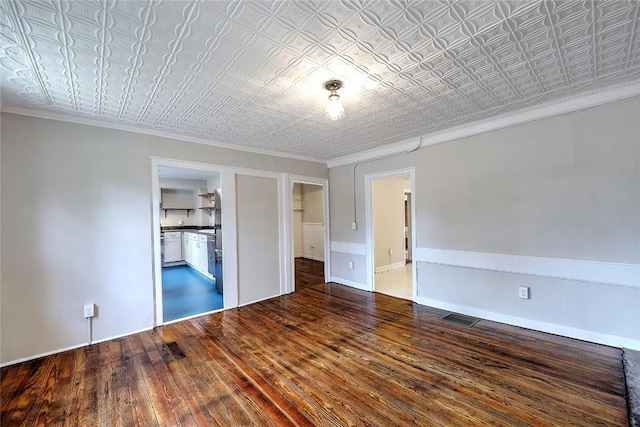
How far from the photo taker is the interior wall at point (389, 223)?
6164 millimetres

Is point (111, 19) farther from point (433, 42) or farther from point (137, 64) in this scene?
point (433, 42)

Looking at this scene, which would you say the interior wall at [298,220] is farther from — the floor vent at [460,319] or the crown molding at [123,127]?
the floor vent at [460,319]

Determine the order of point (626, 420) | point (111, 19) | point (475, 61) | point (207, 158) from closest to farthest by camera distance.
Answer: point (111, 19), point (626, 420), point (475, 61), point (207, 158)

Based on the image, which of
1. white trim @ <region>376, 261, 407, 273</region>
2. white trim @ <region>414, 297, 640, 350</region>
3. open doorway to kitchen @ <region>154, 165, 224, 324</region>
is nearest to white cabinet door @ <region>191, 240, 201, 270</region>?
open doorway to kitchen @ <region>154, 165, 224, 324</region>

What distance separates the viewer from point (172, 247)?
278 inches

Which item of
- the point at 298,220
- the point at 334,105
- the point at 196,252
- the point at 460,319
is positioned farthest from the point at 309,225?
the point at 334,105

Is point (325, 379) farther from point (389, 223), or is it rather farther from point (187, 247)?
point (187, 247)

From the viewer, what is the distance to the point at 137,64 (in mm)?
1955

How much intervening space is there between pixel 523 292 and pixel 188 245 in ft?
22.6

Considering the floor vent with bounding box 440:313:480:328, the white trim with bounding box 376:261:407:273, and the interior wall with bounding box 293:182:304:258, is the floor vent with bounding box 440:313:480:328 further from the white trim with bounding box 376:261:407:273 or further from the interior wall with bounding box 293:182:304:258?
the interior wall with bounding box 293:182:304:258

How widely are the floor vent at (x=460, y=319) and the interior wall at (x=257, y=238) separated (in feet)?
8.62

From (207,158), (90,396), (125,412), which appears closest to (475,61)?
(207,158)

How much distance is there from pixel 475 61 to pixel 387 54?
2.36 feet

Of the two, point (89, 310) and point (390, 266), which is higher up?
point (89, 310)
